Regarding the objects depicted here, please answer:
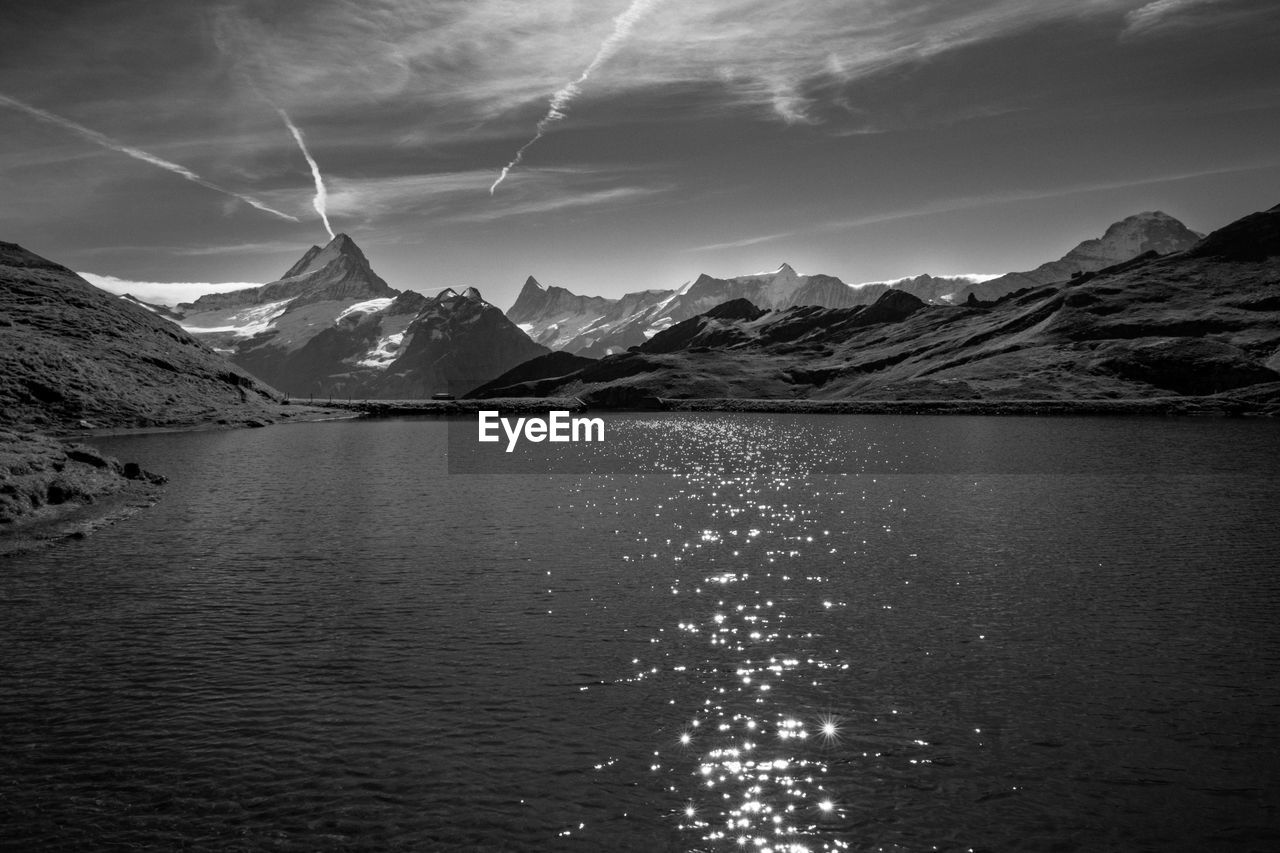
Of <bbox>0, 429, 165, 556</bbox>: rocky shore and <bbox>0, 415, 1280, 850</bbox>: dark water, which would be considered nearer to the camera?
<bbox>0, 415, 1280, 850</bbox>: dark water

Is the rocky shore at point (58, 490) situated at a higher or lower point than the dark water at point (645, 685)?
higher

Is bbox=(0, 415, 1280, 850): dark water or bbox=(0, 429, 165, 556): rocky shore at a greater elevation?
bbox=(0, 429, 165, 556): rocky shore

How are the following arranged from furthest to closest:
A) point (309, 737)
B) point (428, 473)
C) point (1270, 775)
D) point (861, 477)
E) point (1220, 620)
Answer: point (428, 473) → point (861, 477) → point (1220, 620) → point (309, 737) → point (1270, 775)

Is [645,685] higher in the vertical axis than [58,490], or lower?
lower

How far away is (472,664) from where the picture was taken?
31.1 metres

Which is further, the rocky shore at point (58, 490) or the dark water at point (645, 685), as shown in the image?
the rocky shore at point (58, 490)

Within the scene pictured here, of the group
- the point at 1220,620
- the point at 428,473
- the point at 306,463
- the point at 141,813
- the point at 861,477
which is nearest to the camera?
the point at 141,813

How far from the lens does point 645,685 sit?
29234 millimetres

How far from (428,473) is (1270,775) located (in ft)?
300

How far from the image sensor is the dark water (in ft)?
67.0

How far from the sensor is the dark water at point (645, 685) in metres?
20.4

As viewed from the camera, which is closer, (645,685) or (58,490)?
(645,685)

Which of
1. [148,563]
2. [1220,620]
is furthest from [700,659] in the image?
[148,563]

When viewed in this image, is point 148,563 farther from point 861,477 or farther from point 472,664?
point 861,477
